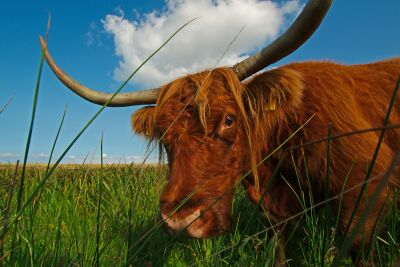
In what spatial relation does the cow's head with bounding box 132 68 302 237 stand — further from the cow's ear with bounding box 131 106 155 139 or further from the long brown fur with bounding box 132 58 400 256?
the cow's ear with bounding box 131 106 155 139

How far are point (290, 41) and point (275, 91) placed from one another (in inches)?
16.6

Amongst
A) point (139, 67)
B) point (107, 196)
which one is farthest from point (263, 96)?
point (107, 196)

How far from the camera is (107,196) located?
5020 millimetres

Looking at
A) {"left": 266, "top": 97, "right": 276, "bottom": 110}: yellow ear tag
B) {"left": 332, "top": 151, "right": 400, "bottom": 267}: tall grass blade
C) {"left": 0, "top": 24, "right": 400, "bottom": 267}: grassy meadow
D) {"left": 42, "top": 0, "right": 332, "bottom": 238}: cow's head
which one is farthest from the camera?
{"left": 266, "top": 97, "right": 276, "bottom": 110}: yellow ear tag

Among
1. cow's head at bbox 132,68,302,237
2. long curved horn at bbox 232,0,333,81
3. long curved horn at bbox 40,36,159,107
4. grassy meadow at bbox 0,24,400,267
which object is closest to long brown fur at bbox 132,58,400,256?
cow's head at bbox 132,68,302,237

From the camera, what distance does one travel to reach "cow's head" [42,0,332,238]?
8.46ft

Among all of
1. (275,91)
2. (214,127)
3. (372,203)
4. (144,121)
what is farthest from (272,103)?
(372,203)

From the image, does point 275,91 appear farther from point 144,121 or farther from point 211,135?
point 144,121

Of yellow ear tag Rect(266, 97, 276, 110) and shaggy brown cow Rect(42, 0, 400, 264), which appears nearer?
shaggy brown cow Rect(42, 0, 400, 264)

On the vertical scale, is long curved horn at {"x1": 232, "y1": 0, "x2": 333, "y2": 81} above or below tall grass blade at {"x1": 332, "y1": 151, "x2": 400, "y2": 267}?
above

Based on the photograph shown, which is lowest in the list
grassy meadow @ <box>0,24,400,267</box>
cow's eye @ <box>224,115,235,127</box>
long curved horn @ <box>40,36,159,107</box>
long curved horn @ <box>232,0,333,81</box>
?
grassy meadow @ <box>0,24,400,267</box>

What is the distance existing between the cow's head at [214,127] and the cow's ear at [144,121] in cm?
16

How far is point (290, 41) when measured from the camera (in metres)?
3.02

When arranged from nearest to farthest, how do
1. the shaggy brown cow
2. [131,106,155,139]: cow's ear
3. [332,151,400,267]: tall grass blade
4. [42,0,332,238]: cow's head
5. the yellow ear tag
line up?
[332,151,400,267]: tall grass blade
[42,0,332,238]: cow's head
the shaggy brown cow
the yellow ear tag
[131,106,155,139]: cow's ear
